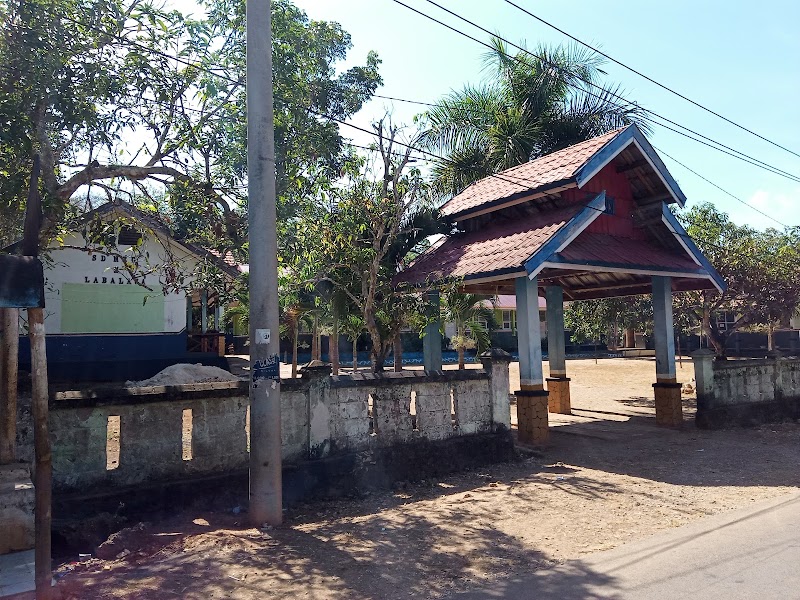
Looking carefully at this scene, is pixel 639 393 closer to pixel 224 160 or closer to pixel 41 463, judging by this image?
pixel 224 160

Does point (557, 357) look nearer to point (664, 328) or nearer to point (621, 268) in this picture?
point (664, 328)

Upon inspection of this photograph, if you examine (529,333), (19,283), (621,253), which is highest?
(621,253)

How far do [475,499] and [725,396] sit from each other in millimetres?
7887

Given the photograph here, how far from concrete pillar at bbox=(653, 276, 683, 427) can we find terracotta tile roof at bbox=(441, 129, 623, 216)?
3.18 metres

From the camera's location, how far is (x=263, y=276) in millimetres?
6445

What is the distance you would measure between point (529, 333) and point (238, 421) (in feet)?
17.6

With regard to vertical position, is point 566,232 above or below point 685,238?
below

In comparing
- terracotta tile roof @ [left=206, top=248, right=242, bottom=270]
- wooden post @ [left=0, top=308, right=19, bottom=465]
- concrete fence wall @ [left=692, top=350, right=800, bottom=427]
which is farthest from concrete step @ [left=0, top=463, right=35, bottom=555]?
concrete fence wall @ [left=692, top=350, right=800, bottom=427]

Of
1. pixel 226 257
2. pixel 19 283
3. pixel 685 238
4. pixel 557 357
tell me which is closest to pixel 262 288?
pixel 19 283

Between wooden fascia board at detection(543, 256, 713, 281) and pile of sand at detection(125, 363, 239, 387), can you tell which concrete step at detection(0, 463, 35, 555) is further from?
pile of sand at detection(125, 363, 239, 387)

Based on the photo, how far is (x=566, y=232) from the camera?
1050 cm

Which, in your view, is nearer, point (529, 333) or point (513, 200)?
point (529, 333)

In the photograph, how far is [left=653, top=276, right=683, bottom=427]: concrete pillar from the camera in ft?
41.9

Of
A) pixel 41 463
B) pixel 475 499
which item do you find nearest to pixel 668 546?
pixel 475 499
